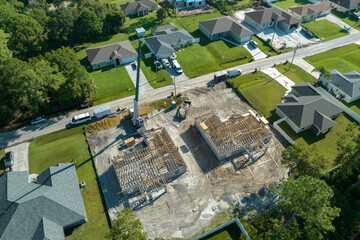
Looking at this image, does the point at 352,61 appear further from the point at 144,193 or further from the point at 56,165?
the point at 56,165

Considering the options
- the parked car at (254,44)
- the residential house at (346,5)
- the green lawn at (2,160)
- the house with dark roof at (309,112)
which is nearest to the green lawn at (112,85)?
the green lawn at (2,160)

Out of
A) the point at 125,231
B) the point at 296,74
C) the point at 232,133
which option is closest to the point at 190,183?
the point at 232,133

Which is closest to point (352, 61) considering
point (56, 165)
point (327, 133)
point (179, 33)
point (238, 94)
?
point (327, 133)

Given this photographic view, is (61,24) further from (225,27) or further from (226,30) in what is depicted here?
(226,30)

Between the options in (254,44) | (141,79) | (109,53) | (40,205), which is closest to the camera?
(40,205)

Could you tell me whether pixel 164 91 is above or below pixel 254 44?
below

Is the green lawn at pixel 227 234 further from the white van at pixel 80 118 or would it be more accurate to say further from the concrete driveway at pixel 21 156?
the concrete driveway at pixel 21 156
